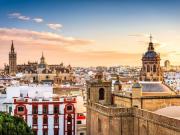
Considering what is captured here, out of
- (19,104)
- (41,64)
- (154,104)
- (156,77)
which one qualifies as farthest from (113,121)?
(41,64)

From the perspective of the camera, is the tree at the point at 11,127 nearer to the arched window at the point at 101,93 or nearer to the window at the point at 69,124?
the arched window at the point at 101,93

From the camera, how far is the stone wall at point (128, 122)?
24.9 m

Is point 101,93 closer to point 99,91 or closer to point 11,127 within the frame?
point 99,91

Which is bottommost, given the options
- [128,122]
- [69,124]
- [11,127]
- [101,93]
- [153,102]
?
[69,124]

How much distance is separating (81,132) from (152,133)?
14.1m

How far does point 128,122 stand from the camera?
30562 millimetres

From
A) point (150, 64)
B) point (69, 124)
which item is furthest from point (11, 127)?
point (150, 64)

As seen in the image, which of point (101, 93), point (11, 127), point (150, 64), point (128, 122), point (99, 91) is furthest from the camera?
point (150, 64)

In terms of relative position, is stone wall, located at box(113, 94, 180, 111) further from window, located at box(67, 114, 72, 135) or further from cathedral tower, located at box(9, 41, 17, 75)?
cathedral tower, located at box(9, 41, 17, 75)

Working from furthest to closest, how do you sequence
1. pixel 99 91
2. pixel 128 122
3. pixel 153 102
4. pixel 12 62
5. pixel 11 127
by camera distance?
pixel 12 62 → pixel 99 91 → pixel 153 102 → pixel 128 122 → pixel 11 127

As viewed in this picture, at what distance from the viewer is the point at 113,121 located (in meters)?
30.7

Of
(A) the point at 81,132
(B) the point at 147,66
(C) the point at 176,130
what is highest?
(B) the point at 147,66

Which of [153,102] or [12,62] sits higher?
[12,62]

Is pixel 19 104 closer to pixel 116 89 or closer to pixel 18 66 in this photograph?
pixel 116 89
